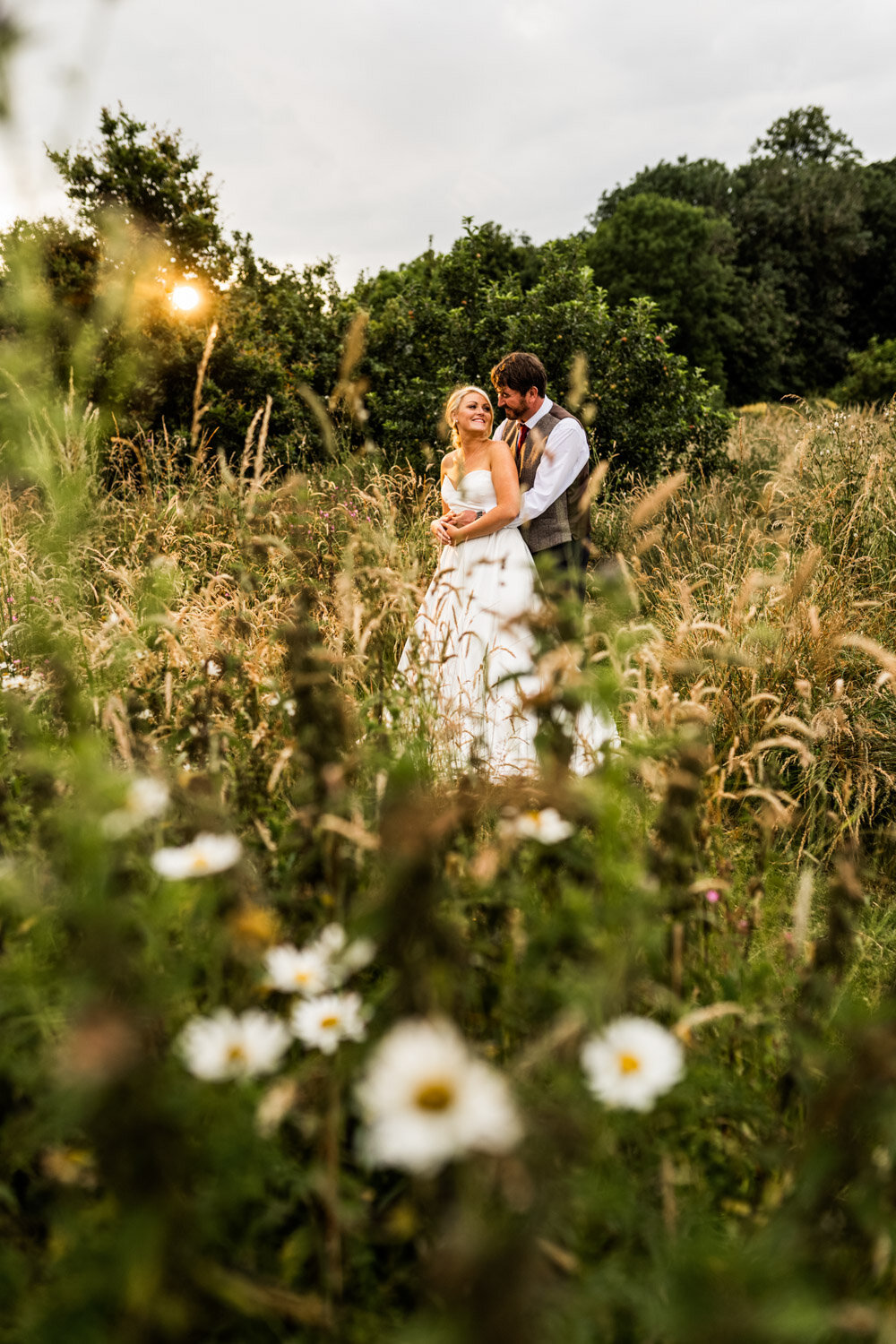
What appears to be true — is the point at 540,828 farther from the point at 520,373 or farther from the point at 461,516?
the point at 520,373

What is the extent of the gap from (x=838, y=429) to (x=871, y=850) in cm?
341

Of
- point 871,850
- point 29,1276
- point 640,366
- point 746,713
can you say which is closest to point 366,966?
point 29,1276

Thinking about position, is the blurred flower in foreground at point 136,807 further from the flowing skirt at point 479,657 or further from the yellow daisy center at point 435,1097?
the flowing skirt at point 479,657

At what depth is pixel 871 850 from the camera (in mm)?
3068

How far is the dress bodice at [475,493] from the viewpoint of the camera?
167 inches

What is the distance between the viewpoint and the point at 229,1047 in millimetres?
935

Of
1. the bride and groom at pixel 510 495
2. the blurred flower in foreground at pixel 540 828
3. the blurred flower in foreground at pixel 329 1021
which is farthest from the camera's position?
the bride and groom at pixel 510 495

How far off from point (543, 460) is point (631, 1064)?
3.90 m

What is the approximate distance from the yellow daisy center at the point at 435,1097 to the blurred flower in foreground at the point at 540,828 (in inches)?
20.3

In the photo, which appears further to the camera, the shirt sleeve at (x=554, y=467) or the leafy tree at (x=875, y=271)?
the leafy tree at (x=875, y=271)

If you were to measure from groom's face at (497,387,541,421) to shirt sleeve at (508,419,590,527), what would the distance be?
203mm

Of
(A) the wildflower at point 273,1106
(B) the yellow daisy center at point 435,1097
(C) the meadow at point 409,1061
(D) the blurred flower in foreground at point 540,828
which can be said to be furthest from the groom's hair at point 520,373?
(B) the yellow daisy center at point 435,1097

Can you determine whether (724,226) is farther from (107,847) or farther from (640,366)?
(107,847)

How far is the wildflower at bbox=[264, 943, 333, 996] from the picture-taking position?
1.07 meters
